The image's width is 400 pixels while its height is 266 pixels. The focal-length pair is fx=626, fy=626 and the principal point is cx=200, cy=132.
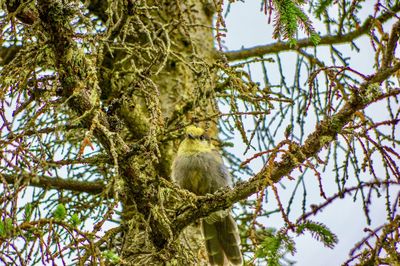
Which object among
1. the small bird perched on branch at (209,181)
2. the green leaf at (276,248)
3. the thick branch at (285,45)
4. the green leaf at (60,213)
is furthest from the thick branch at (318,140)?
the thick branch at (285,45)

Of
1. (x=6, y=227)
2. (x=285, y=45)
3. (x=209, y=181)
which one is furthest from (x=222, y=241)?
(x=6, y=227)

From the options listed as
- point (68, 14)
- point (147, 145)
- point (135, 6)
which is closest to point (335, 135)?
point (147, 145)

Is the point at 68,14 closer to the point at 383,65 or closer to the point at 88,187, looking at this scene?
the point at 383,65

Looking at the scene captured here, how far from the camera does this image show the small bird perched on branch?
5531mm

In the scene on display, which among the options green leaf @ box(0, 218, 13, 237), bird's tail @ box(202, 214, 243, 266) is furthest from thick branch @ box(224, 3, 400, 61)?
green leaf @ box(0, 218, 13, 237)

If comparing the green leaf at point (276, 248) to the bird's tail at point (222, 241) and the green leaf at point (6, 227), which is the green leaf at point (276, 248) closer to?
the green leaf at point (6, 227)

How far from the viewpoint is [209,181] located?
225 inches

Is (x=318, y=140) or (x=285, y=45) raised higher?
(x=285, y=45)

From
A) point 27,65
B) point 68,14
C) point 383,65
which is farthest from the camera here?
point 27,65

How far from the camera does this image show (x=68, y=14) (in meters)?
3.61

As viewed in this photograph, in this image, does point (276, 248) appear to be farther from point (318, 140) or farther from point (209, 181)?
point (209, 181)

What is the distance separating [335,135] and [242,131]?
90cm

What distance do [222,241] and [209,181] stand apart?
0.55 m

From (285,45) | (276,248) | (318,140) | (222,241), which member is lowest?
(276,248)
